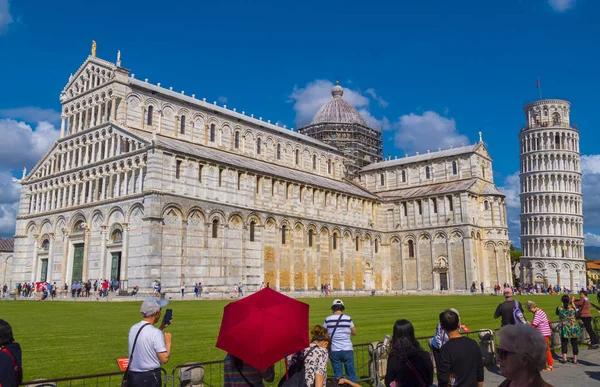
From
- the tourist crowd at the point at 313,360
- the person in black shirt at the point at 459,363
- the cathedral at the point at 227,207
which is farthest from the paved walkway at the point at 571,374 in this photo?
the cathedral at the point at 227,207

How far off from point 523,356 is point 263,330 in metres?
2.38

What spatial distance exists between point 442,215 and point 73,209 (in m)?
39.1

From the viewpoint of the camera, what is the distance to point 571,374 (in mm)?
11664

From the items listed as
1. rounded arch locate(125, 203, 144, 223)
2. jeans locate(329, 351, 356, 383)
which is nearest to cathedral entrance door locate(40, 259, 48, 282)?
rounded arch locate(125, 203, 144, 223)

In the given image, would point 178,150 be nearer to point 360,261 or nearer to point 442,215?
point 360,261

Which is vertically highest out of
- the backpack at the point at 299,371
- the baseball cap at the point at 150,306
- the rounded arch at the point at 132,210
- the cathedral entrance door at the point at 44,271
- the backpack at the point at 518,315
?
the rounded arch at the point at 132,210

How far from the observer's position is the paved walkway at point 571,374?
10.8 metres

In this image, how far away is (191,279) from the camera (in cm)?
4056

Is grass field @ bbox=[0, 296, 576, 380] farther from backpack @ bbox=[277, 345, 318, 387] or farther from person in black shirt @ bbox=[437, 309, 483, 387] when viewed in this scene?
person in black shirt @ bbox=[437, 309, 483, 387]

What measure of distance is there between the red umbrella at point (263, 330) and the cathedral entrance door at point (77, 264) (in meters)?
43.4

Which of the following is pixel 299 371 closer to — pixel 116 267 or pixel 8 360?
pixel 8 360

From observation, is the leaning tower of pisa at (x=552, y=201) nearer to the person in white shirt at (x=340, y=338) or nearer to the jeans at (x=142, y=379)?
the person in white shirt at (x=340, y=338)

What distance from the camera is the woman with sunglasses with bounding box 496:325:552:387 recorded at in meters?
3.66

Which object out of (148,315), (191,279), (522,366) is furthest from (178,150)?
(522,366)
